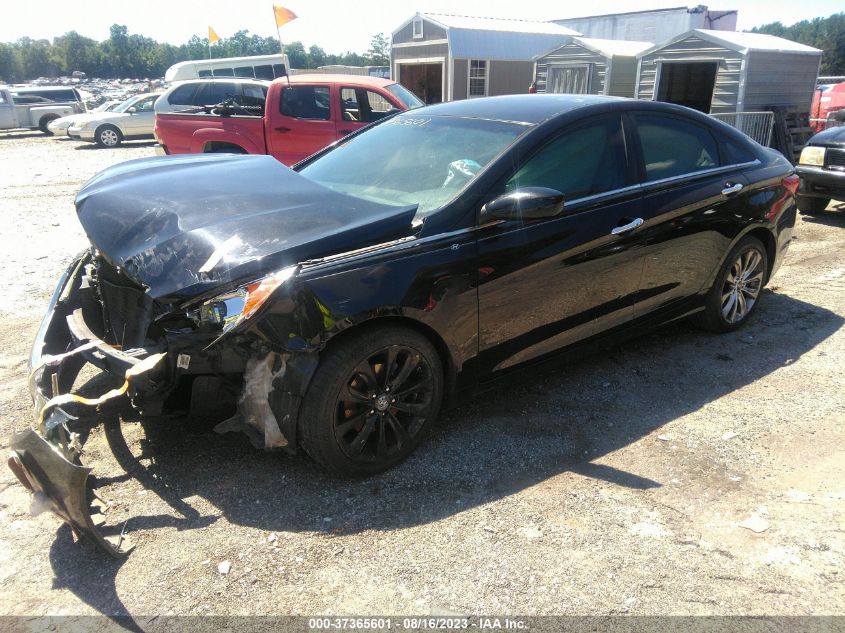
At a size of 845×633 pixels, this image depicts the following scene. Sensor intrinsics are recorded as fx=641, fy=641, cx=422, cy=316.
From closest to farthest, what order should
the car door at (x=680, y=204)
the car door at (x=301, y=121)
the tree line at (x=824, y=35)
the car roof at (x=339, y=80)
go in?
1. the car door at (x=680, y=204)
2. the car door at (x=301, y=121)
3. the car roof at (x=339, y=80)
4. the tree line at (x=824, y=35)

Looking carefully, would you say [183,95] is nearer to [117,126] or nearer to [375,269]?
[117,126]

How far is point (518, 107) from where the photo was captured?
394 cm

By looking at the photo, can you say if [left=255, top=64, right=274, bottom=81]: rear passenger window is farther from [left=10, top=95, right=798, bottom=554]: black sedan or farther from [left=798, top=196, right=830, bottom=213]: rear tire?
[left=10, top=95, right=798, bottom=554]: black sedan

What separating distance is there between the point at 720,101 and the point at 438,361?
13386 mm

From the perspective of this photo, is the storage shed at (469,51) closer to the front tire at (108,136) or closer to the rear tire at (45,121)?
the front tire at (108,136)

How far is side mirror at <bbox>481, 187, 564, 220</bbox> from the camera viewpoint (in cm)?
320

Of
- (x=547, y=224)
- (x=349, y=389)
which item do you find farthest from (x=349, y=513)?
(x=547, y=224)

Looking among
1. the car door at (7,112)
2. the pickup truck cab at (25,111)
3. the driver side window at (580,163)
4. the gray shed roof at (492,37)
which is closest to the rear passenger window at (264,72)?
the gray shed roof at (492,37)

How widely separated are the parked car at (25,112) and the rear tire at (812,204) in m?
24.7

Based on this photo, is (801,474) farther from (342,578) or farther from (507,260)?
(342,578)

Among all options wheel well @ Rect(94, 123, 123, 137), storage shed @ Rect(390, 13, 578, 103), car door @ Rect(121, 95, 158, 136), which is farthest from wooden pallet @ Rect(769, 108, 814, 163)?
wheel well @ Rect(94, 123, 123, 137)

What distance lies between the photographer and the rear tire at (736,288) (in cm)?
473

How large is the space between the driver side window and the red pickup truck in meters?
5.95

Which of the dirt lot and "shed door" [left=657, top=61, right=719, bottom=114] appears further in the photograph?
"shed door" [left=657, top=61, right=719, bottom=114]
